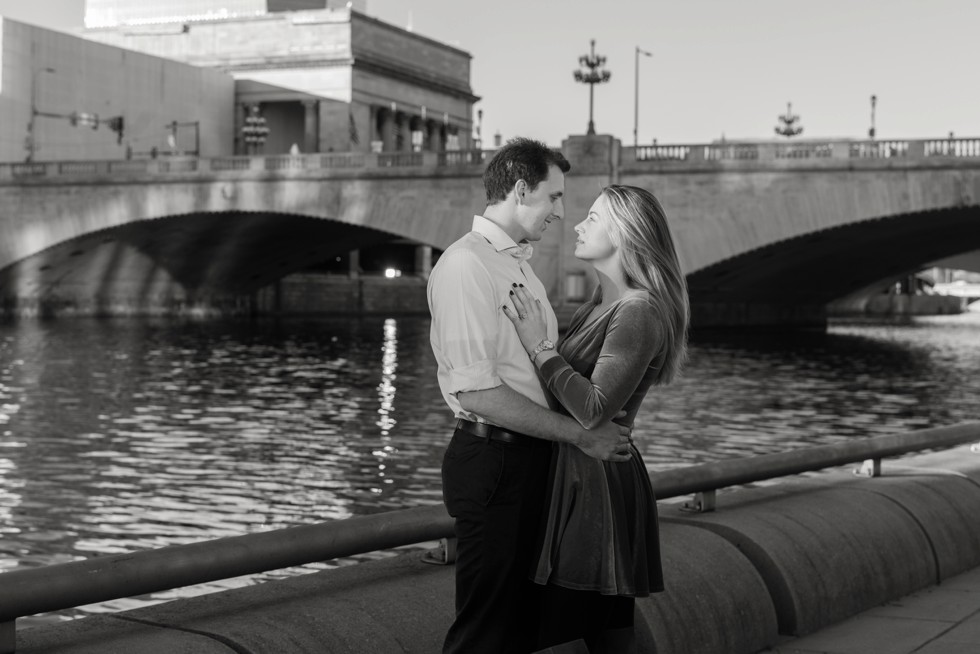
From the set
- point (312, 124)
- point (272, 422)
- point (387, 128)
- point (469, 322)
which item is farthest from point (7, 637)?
point (387, 128)

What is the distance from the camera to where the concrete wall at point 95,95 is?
7512cm

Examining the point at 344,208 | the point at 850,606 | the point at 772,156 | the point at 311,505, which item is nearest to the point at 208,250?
the point at 344,208

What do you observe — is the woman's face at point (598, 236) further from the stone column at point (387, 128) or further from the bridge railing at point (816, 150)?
the stone column at point (387, 128)

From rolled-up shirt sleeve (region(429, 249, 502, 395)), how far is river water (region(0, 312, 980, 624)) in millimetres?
6864

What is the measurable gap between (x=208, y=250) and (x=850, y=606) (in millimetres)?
57985

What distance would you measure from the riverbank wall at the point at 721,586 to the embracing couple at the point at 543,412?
52cm

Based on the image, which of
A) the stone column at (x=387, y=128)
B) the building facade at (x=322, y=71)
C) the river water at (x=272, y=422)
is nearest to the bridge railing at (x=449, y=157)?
the river water at (x=272, y=422)

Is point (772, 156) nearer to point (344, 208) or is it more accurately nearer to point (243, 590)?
point (344, 208)

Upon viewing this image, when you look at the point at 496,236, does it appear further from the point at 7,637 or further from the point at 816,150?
the point at 816,150

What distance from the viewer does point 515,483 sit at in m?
4.16

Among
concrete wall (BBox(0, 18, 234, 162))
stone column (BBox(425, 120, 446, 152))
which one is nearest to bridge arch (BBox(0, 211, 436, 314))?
concrete wall (BBox(0, 18, 234, 162))

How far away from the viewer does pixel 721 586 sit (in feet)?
18.8

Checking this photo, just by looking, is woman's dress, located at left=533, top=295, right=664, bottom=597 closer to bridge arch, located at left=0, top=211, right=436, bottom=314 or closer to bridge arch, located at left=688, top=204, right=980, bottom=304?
bridge arch, located at left=688, top=204, right=980, bottom=304

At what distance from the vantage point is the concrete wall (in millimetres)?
75125
